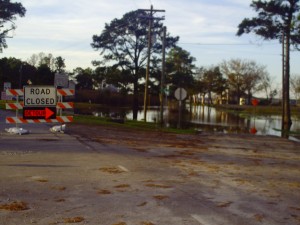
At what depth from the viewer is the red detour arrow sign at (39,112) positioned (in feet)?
42.2

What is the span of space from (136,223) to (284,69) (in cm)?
3571

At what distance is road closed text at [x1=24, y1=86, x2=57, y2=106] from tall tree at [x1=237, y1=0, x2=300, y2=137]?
28.0 m

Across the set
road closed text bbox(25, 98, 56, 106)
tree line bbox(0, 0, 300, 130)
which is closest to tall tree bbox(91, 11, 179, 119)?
tree line bbox(0, 0, 300, 130)

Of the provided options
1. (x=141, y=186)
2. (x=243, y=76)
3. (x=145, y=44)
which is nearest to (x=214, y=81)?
(x=243, y=76)

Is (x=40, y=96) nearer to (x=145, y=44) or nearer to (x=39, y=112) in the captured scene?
(x=39, y=112)

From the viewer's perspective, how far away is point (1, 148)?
12.3 m

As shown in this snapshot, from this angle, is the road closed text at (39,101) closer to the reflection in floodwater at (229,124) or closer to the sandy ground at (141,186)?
the sandy ground at (141,186)

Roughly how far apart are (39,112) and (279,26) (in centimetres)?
3056

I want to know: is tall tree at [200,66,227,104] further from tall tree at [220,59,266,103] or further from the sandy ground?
the sandy ground

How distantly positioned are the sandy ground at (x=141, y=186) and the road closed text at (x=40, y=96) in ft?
4.23

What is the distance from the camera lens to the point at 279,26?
3869cm

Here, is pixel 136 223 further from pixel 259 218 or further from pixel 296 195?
pixel 296 195

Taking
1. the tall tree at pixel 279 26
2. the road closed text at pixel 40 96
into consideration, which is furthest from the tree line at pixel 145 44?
the road closed text at pixel 40 96

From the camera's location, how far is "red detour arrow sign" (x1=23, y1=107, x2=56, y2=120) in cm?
1287
